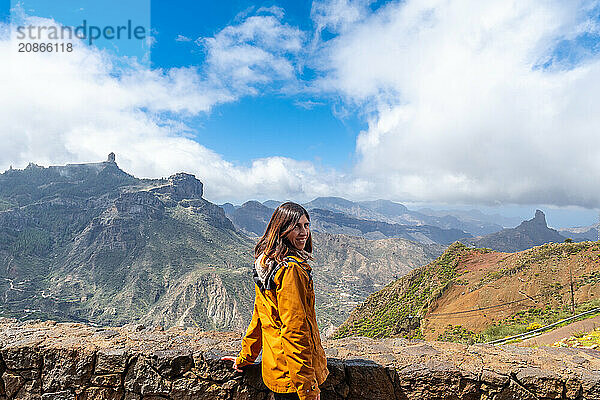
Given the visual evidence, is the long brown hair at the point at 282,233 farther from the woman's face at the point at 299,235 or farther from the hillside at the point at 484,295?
the hillside at the point at 484,295

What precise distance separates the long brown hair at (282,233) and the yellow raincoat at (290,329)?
0.09 meters

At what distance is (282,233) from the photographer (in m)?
2.89

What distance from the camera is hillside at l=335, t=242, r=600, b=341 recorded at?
22312 mm

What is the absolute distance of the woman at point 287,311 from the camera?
8.39ft

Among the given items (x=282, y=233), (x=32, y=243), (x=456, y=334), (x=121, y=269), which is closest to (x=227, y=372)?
(x=282, y=233)

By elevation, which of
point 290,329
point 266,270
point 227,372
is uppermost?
point 266,270

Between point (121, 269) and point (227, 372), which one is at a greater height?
point (227, 372)

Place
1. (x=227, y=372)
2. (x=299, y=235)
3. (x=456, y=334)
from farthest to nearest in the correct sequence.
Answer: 1. (x=456, y=334)
2. (x=227, y=372)
3. (x=299, y=235)

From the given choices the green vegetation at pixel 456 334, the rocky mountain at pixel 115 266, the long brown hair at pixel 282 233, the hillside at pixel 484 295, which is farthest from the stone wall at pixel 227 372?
the rocky mountain at pixel 115 266

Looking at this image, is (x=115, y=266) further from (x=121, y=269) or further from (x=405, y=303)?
(x=405, y=303)

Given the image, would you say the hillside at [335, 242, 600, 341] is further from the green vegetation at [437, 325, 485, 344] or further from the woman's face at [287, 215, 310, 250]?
the woman's face at [287, 215, 310, 250]

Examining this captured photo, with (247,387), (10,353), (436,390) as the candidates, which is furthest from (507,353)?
(10,353)

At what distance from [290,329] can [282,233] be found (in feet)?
2.62

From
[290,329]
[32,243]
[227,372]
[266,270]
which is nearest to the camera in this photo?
[290,329]
